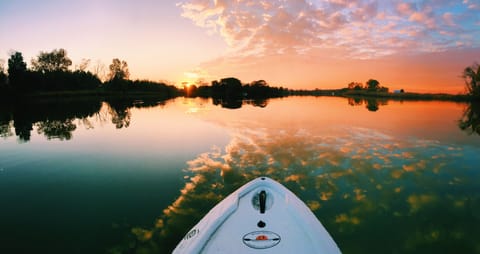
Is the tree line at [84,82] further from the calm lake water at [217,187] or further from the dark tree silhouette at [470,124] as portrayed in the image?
the calm lake water at [217,187]

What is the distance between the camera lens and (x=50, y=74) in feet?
229

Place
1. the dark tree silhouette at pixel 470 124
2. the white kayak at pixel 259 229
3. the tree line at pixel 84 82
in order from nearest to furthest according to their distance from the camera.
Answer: the white kayak at pixel 259 229 < the dark tree silhouette at pixel 470 124 < the tree line at pixel 84 82

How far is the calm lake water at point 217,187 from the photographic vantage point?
4672mm

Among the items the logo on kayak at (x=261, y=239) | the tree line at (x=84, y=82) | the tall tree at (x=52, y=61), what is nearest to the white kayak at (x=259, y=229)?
the logo on kayak at (x=261, y=239)

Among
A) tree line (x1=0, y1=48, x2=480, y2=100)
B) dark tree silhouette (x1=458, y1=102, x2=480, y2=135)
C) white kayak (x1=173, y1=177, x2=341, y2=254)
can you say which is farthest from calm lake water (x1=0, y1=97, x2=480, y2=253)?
tree line (x1=0, y1=48, x2=480, y2=100)

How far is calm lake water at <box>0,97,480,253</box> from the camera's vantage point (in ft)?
15.3

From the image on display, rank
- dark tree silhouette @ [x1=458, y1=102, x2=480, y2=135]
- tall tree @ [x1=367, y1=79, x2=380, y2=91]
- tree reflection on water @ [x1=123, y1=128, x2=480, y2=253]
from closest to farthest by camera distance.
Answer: tree reflection on water @ [x1=123, y1=128, x2=480, y2=253] → dark tree silhouette @ [x1=458, y1=102, x2=480, y2=135] → tall tree @ [x1=367, y1=79, x2=380, y2=91]

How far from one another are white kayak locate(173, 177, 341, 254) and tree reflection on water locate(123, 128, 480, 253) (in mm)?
1270

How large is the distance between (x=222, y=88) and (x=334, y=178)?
10988 cm

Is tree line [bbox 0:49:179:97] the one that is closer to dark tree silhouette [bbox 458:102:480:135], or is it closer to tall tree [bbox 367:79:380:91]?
dark tree silhouette [bbox 458:102:480:135]

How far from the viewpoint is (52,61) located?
266ft

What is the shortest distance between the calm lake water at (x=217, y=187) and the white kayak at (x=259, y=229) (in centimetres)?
128

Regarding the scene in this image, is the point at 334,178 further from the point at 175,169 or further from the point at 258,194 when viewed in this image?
the point at 175,169

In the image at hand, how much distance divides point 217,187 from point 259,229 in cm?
342
